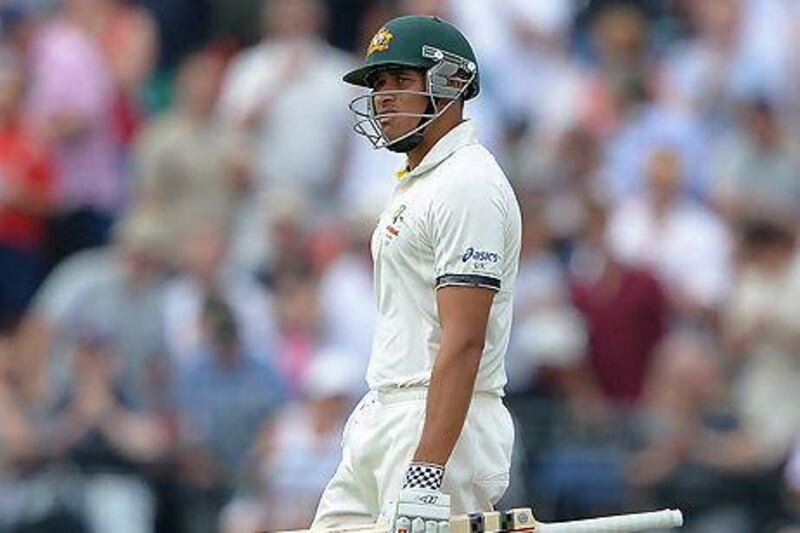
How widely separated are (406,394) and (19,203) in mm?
7306

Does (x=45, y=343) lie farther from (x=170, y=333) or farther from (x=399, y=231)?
(x=399, y=231)

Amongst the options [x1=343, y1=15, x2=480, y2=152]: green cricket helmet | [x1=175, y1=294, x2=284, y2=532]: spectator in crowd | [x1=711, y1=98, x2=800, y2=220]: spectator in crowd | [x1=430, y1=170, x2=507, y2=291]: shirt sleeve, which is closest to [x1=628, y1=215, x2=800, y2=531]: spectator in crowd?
[x1=711, y1=98, x2=800, y2=220]: spectator in crowd

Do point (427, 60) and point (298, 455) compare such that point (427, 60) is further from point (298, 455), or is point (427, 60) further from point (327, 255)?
point (327, 255)

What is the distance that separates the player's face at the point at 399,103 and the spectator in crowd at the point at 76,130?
7082 mm

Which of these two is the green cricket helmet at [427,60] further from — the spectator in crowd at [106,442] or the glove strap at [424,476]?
the spectator in crowd at [106,442]

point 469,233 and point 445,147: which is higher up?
point 445,147

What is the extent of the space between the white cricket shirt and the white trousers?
0.07 m

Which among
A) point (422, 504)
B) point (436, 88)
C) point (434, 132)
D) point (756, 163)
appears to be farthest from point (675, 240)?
point (422, 504)

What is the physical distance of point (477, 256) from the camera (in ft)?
24.1

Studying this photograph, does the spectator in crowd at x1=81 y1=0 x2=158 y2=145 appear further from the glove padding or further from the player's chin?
the glove padding

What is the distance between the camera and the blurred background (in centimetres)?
1309

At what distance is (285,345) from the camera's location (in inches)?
540

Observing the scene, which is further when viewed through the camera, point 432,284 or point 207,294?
point 207,294

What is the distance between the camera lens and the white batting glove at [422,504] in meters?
7.16
